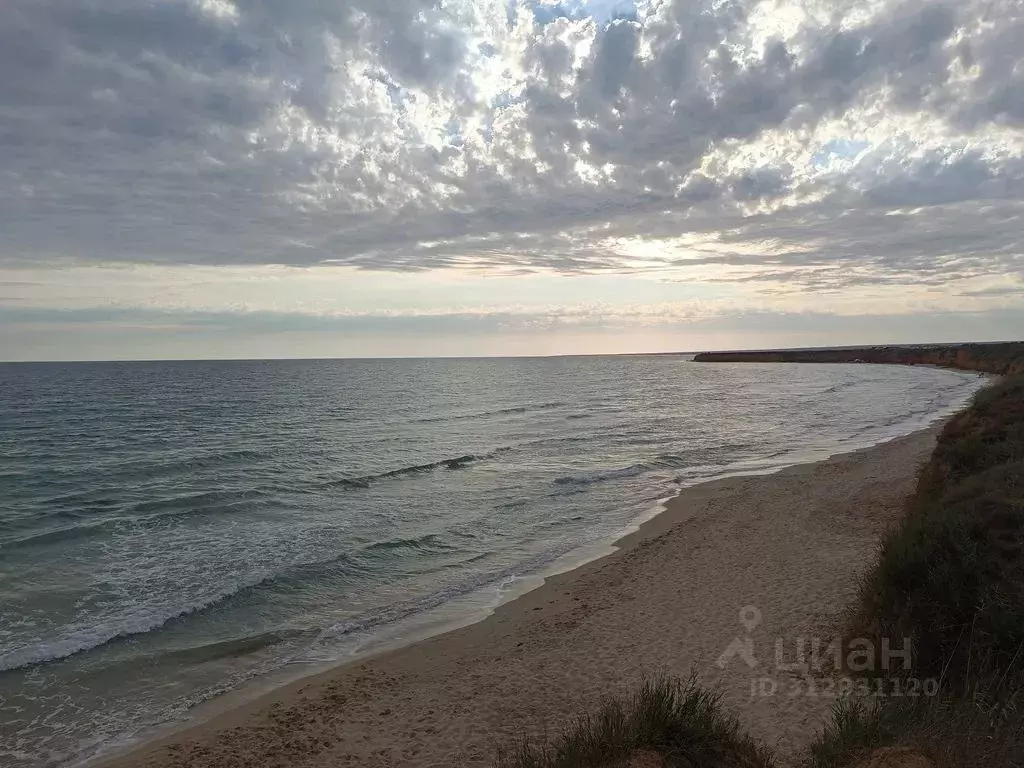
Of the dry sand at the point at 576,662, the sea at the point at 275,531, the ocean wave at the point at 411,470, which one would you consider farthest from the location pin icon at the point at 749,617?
the ocean wave at the point at 411,470

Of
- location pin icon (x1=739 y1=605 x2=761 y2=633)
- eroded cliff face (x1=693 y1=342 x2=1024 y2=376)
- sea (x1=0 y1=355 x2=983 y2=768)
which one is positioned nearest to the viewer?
sea (x1=0 y1=355 x2=983 y2=768)

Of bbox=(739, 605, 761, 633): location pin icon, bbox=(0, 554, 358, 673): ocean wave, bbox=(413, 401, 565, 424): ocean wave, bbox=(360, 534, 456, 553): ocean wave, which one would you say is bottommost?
bbox=(413, 401, 565, 424): ocean wave

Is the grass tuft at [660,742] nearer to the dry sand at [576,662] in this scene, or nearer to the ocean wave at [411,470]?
the dry sand at [576,662]

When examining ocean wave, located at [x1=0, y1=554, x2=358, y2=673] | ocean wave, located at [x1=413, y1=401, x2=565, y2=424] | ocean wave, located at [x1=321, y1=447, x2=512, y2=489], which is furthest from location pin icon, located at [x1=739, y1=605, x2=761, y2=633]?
ocean wave, located at [x1=413, y1=401, x2=565, y2=424]

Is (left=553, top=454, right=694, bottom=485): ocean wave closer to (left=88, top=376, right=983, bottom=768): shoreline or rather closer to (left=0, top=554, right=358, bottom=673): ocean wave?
(left=88, top=376, right=983, bottom=768): shoreline

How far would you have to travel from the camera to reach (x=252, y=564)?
14711 millimetres

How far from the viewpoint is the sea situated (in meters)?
9.72

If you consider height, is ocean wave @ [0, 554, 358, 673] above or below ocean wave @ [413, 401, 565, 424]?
above

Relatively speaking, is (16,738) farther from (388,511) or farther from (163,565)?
(388,511)

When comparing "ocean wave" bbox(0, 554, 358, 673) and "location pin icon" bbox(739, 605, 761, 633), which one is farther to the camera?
"location pin icon" bbox(739, 605, 761, 633)

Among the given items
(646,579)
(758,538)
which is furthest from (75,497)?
(758,538)

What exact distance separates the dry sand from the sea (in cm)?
112

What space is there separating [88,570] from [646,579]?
12289 millimetres

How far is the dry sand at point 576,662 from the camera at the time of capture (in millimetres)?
7477
